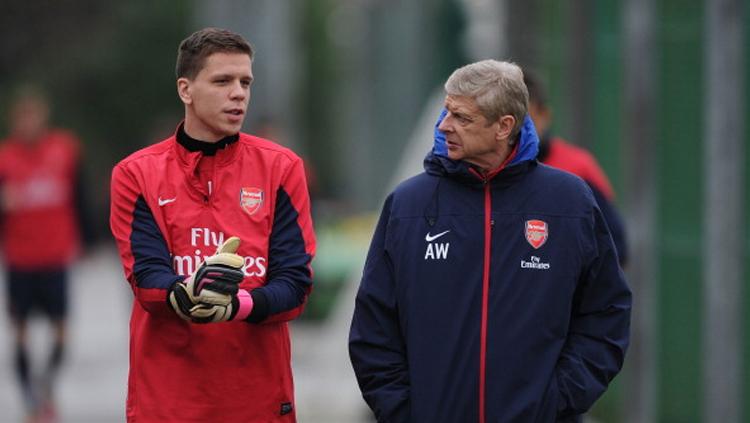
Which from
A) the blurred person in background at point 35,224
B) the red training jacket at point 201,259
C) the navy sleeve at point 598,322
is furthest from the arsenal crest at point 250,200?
the blurred person in background at point 35,224

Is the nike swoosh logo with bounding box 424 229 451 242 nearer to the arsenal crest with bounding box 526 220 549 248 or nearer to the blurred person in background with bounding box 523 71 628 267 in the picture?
the arsenal crest with bounding box 526 220 549 248

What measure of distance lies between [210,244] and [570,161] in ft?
9.44

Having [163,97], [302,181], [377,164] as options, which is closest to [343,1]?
[163,97]

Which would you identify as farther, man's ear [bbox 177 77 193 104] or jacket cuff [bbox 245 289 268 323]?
man's ear [bbox 177 77 193 104]

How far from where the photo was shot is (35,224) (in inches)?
520

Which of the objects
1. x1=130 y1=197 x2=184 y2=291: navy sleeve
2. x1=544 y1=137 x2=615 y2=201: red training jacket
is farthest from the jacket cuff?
x1=544 y1=137 x2=615 y2=201: red training jacket

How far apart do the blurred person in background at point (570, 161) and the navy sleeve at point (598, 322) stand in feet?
7.29

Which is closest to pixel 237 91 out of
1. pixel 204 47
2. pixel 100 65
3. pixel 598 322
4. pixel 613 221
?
pixel 204 47

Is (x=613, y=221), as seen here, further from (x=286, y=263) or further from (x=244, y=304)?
(x=244, y=304)

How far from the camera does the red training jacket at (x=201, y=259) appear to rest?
18.7ft

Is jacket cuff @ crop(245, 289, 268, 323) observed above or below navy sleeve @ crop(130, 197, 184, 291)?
below

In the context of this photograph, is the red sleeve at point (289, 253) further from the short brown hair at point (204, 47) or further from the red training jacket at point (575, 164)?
the red training jacket at point (575, 164)

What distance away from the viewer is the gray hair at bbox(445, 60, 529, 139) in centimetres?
553

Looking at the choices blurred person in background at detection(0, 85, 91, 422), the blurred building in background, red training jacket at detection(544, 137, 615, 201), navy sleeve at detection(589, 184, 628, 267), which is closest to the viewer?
navy sleeve at detection(589, 184, 628, 267)
